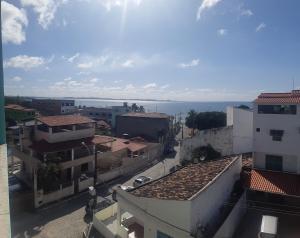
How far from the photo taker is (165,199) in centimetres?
1493

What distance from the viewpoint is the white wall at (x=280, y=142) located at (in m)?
21.8

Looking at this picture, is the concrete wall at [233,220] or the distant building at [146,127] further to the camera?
the distant building at [146,127]

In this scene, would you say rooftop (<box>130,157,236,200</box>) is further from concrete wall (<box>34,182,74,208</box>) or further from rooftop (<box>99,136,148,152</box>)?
rooftop (<box>99,136,148,152</box>)

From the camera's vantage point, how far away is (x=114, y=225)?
2031cm

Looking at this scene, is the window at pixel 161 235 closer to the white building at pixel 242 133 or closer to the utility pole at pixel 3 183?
the utility pole at pixel 3 183

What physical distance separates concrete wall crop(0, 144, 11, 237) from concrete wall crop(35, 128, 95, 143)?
26.7 meters

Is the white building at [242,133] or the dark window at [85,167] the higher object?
the white building at [242,133]

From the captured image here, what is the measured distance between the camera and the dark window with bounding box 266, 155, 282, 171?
74.2ft

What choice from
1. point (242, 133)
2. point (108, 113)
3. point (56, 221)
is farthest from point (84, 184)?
point (108, 113)

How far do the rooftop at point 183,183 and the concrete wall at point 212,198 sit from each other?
41 cm

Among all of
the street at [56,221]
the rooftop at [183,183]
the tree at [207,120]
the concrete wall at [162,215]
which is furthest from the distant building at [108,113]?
the concrete wall at [162,215]

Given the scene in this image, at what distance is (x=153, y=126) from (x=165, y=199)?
40.6 meters

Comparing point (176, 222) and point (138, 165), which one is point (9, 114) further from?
point (176, 222)

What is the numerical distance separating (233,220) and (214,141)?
16.6 m
